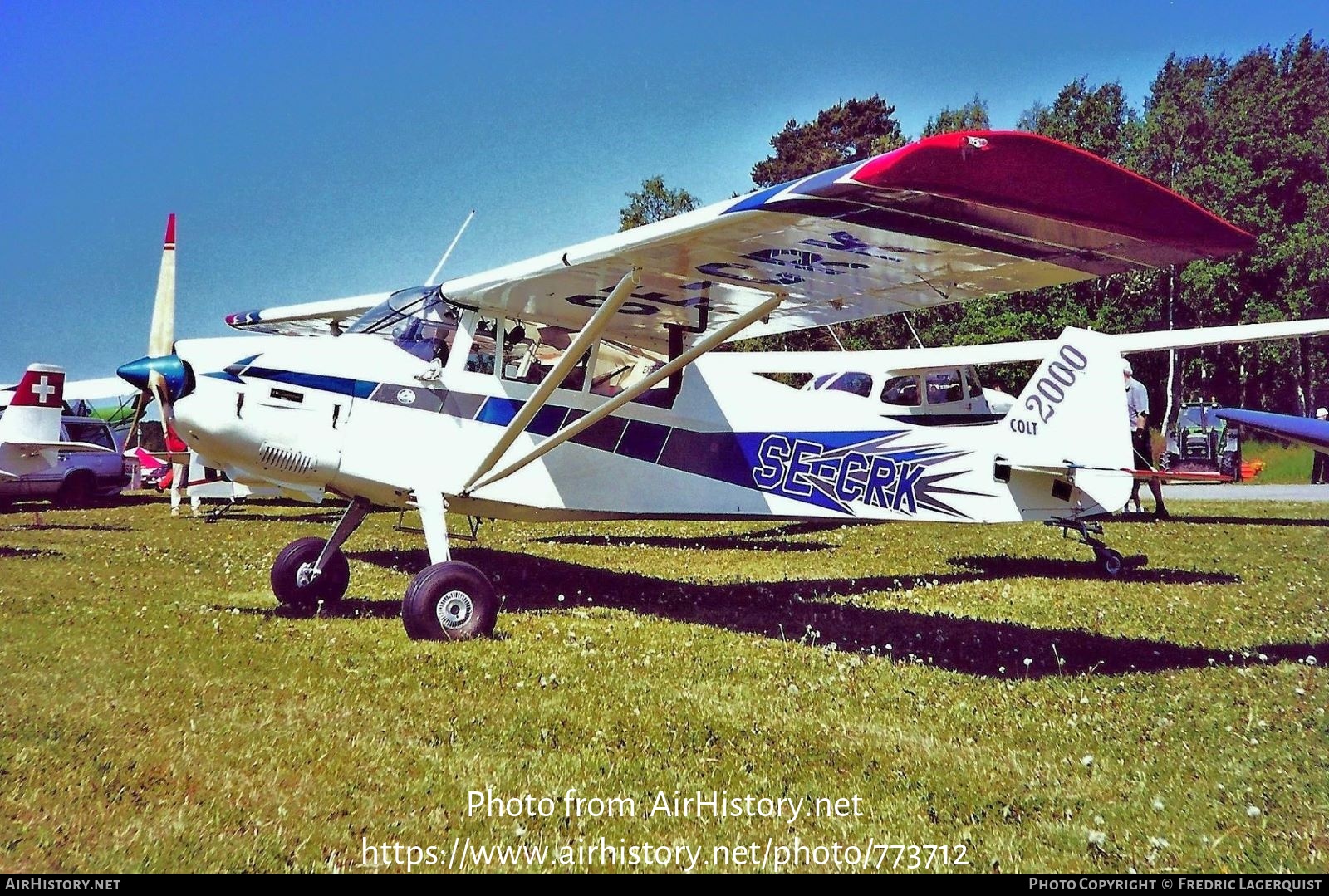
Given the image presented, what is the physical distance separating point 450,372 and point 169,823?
413 cm

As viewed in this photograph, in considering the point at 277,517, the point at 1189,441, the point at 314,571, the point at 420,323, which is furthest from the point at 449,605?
the point at 1189,441

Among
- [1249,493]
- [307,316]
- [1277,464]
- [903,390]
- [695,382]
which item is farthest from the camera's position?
[1249,493]

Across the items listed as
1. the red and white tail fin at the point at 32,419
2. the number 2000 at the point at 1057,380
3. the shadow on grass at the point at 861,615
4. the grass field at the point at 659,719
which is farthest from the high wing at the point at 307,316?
the number 2000 at the point at 1057,380

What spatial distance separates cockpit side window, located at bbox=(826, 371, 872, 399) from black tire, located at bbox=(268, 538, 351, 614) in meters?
9.35

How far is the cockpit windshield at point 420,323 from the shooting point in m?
6.47

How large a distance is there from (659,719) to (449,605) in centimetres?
200

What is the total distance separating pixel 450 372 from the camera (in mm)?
6414

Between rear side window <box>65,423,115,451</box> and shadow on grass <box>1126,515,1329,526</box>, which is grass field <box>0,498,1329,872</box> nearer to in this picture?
shadow on grass <box>1126,515,1329,526</box>

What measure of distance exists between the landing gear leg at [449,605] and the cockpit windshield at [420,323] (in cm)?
165

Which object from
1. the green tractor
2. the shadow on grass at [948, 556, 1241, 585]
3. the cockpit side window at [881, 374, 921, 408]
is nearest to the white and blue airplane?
the shadow on grass at [948, 556, 1241, 585]

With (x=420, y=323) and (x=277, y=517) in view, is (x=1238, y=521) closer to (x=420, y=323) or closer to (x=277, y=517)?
(x=420, y=323)

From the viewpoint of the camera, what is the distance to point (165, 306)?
6.95 m

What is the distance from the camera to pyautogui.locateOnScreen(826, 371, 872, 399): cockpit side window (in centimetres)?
1435
